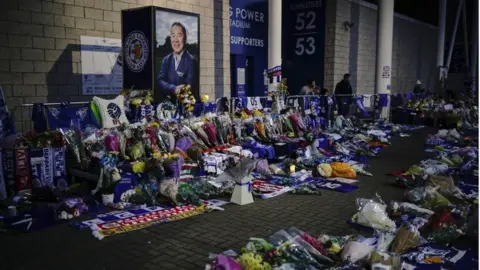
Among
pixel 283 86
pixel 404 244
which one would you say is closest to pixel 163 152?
pixel 404 244

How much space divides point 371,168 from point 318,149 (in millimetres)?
1376

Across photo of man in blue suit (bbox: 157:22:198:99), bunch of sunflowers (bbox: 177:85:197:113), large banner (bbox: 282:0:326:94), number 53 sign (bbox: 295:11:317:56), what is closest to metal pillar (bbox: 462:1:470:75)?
large banner (bbox: 282:0:326:94)

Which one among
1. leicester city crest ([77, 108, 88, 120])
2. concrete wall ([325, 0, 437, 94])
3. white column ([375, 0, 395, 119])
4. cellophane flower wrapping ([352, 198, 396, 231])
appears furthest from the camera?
white column ([375, 0, 395, 119])

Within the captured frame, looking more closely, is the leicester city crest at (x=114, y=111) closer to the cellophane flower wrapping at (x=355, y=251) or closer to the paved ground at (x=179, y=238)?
the paved ground at (x=179, y=238)

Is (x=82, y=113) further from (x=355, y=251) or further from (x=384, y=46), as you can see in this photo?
(x=384, y=46)

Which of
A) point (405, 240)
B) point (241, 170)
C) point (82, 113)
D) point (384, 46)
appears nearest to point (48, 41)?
point (82, 113)

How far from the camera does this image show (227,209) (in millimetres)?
5832

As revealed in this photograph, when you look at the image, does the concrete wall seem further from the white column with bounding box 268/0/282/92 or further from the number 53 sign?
the white column with bounding box 268/0/282/92

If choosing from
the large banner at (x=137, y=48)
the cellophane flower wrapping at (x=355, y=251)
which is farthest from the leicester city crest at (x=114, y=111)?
the cellophane flower wrapping at (x=355, y=251)

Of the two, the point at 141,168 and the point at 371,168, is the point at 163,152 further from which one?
the point at 371,168

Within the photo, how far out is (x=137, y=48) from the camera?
27.2 feet

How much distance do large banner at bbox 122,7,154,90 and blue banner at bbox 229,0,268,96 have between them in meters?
5.35

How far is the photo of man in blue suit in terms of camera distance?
27.1 feet

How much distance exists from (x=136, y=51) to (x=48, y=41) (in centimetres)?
153
